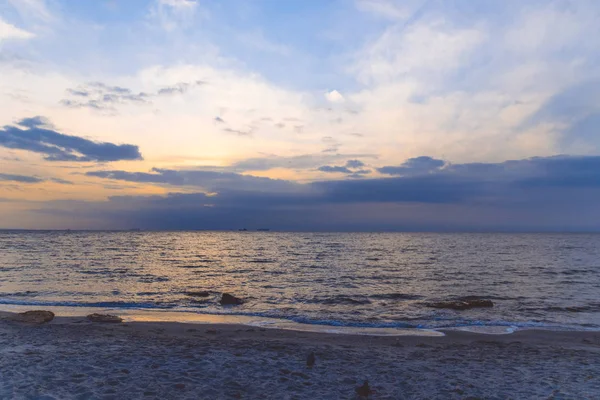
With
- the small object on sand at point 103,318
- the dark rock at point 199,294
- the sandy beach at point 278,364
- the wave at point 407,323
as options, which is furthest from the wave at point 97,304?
the sandy beach at point 278,364

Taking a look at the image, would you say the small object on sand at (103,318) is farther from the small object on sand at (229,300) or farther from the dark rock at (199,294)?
the dark rock at (199,294)

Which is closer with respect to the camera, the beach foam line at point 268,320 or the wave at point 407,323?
the beach foam line at point 268,320

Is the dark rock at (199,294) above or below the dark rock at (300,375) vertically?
below

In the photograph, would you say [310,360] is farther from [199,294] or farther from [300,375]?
[199,294]

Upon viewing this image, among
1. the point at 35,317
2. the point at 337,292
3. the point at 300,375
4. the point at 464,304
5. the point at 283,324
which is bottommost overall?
the point at 337,292

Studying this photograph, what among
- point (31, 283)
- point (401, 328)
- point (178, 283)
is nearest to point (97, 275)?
point (31, 283)

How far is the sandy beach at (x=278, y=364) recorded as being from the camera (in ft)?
30.0

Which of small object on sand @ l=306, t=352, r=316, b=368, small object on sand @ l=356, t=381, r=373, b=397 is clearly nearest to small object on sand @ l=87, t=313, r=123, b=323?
small object on sand @ l=306, t=352, r=316, b=368

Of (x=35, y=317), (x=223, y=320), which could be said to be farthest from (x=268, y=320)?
(x=35, y=317)

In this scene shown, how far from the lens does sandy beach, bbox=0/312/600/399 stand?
30.0ft

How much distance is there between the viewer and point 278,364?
37.1 feet

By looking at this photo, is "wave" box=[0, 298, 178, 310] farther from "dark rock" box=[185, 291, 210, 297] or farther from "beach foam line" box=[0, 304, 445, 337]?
"dark rock" box=[185, 291, 210, 297]

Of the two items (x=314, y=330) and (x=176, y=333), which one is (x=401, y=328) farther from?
(x=176, y=333)

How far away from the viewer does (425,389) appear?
9523mm
